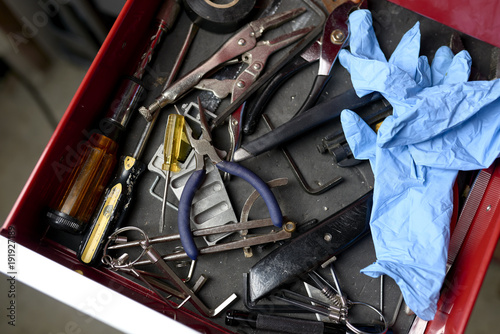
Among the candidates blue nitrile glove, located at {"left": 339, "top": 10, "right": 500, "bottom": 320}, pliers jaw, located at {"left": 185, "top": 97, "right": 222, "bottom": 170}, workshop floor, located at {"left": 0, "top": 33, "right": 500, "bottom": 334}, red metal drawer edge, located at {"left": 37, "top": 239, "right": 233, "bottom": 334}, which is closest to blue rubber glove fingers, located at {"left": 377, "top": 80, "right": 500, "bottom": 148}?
blue nitrile glove, located at {"left": 339, "top": 10, "right": 500, "bottom": 320}

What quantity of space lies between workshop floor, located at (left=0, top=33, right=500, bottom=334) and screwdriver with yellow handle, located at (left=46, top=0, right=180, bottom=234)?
69 cm

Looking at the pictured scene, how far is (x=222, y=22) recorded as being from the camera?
3.46 feet

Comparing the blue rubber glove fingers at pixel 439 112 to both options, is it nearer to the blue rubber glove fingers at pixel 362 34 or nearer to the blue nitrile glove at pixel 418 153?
the blue nitrile glove at pixel 418 153

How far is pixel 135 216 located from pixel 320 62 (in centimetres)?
59

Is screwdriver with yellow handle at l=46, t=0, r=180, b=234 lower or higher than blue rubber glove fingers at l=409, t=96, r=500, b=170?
lower

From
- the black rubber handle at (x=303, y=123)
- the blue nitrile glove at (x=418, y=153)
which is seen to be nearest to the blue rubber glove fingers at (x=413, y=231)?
the blue nitrile glove at (x=418, y=153)

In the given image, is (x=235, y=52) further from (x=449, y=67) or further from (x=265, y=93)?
(x=449, y=67)

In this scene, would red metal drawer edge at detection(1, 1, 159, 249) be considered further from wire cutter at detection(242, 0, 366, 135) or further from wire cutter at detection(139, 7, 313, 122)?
wire cutter at detection(242, 0, 366, 135)

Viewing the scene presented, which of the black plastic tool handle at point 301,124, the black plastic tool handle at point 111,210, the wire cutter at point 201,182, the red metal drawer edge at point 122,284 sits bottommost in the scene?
the red metal drawer edge at point 122,284

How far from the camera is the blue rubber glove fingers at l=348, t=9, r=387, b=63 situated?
104 cm

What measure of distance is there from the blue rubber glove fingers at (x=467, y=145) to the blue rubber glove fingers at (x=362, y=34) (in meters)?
0.24

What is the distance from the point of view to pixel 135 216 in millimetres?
1032

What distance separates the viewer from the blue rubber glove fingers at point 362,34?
104 centimetres

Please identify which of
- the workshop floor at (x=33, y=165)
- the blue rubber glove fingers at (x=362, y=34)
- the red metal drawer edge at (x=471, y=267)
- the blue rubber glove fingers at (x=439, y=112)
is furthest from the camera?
the workshop floor at (x=33, y=165)
